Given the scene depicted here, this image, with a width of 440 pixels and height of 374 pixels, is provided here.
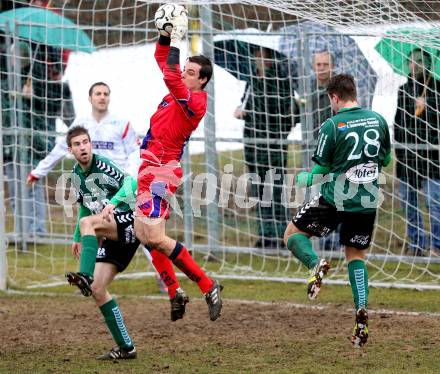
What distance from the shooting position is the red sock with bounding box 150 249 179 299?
295 inches

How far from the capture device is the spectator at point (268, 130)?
11234 millimetres

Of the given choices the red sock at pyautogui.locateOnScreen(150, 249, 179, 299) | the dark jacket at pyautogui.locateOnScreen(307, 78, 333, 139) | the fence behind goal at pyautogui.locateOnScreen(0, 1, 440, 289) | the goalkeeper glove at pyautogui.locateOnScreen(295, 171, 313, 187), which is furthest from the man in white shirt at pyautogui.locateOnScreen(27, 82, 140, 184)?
the goalkeeper glove at pyautogui.locateOnScreen(295, 171, 313, 187)

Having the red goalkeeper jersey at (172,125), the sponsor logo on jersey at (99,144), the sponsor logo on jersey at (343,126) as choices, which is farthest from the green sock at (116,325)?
the sponsor logo on jersey at (99,144)

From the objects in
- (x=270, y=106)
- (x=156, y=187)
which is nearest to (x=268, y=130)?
(x=270, y=106)

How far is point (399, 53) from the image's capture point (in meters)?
10.3

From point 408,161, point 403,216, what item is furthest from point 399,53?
point 403,216

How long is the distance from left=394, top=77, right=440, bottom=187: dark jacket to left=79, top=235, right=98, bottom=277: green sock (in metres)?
4.47

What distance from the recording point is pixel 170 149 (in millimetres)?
7777

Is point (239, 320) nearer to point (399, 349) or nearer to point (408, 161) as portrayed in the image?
point (399, 349)

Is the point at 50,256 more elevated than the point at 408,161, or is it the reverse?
the point at 408,161

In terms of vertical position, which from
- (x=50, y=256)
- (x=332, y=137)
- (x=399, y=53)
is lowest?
(x=50, y=256)

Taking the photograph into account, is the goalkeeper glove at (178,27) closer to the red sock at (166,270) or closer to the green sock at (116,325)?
the red sock at (166,270)

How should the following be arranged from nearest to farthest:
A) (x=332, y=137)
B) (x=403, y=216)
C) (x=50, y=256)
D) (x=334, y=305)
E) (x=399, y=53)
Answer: (x=332, y=137) → (x=334, y=305) → (x=399, y=53) → (x=403, y=216) → (x=50, y=256)

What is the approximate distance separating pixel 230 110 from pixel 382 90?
7.01ft
